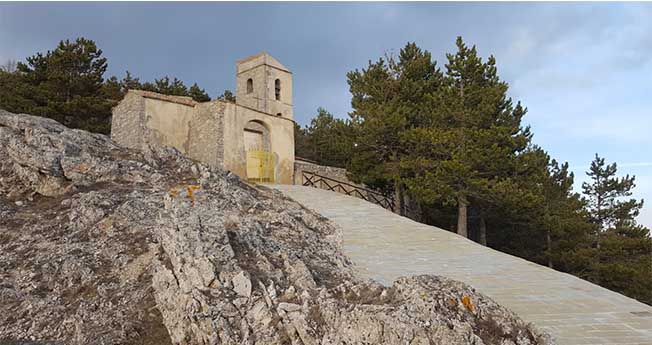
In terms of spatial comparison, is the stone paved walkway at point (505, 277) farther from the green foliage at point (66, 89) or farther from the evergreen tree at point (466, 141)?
the green foliage at point (66, 89)

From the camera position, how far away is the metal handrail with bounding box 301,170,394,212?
74.5ft

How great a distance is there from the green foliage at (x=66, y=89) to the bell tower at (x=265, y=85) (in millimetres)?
8860

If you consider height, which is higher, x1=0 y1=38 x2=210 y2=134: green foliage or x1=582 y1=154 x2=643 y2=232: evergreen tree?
x1=0 y1=38 x2=210 y2=134: green foliage

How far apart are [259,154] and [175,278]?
50.9 feet

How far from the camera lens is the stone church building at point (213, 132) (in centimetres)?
1889

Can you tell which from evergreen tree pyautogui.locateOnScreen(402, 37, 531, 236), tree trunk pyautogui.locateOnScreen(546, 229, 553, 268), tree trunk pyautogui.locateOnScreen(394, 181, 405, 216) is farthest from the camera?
tree trunk pyautogui.locateOnScreen(546, 229, 553, 268)

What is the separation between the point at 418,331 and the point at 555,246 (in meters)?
20.5

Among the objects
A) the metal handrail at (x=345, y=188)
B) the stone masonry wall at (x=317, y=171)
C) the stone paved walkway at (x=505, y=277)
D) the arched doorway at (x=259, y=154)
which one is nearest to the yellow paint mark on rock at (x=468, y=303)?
the stone paved walkway at (x=505, y=277)

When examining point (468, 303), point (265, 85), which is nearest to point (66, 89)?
point (265, 85)

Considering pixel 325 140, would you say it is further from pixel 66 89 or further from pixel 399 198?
pixel 66 89

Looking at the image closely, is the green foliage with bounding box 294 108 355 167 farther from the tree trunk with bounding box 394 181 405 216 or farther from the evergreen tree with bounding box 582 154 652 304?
the evergreen tree with bounding box 582 154 652 304

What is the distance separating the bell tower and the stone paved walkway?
16761 millimetres

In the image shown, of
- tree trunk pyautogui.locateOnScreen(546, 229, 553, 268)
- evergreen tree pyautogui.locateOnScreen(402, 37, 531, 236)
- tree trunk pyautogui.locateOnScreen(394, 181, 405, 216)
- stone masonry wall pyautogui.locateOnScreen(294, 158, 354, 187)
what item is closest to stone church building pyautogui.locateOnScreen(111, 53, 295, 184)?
stone masonry wall pyautogui.locateOnScreen(294, 158, 354, 187)

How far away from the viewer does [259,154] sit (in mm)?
20719
